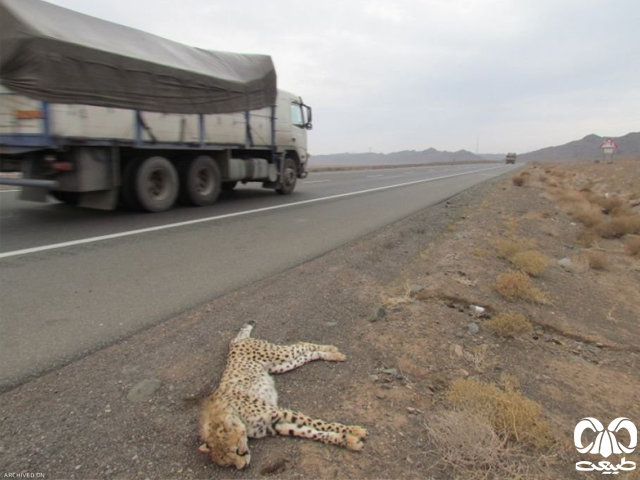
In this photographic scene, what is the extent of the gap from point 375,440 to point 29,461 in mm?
1776

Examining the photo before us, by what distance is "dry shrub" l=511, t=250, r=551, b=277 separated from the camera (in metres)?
5.72

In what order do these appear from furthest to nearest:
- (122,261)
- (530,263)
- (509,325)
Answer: (530,263) → (122,261) → (509,325)

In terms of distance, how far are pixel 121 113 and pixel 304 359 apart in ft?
23.5

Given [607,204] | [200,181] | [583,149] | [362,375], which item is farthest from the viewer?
[583,149]

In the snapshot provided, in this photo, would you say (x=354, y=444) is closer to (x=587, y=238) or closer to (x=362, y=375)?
(x=362, y=375)

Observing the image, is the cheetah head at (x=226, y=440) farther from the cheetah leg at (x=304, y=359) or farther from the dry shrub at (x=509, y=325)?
the dry shrub at (x=509, y=325)

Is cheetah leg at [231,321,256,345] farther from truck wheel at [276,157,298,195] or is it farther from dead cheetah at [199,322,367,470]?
truck wheel at [276,157,298,195]

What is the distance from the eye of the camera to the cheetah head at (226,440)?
218cm

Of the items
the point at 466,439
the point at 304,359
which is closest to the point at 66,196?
the point at 304,359

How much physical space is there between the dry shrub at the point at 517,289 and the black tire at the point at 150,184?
23.7 ft

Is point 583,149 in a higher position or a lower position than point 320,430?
higher

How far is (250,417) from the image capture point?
2439mm

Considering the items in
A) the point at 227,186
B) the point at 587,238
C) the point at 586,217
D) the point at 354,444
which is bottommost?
the point at 354,444

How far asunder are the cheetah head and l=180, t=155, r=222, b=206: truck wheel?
8.63 m
